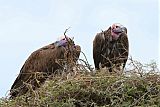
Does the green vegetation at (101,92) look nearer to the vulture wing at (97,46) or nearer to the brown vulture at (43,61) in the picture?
the brown vulture at (43,61)

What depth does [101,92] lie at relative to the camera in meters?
4.35

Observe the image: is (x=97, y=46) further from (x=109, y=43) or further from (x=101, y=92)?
(x=101, y=92)

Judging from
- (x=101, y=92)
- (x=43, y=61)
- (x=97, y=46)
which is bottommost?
Result: (x=101, y=92)

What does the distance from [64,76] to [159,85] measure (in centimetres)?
91

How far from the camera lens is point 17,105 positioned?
14.9 ft

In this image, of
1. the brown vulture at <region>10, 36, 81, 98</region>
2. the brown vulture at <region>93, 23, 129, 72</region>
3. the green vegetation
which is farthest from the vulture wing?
the green vegetation

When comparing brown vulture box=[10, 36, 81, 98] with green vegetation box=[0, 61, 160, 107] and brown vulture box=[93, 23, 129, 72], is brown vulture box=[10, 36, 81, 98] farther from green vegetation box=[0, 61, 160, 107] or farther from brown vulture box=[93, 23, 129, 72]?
green vegetation box=[0, 61, 160, 107]

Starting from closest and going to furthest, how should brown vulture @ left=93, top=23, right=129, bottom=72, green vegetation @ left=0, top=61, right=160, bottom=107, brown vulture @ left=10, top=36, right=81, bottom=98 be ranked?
green vegetation @ left=0, top=61, right=160, bottom=107 → brown vulture @ left=10, top=36, right=81, bottom=98 → brown vulture @ left=93, top=23, right=129, bottom=72

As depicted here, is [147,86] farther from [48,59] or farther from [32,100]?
[48,59]

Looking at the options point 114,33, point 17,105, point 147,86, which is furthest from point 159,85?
point 114,33

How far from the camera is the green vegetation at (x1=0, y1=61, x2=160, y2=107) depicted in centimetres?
428

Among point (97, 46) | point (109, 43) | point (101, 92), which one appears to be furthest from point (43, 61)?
point (101, 92)

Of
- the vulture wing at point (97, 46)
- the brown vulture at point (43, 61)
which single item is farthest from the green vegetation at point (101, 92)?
the vulture wing at point (97, 46)

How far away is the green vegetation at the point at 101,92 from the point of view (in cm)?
428
